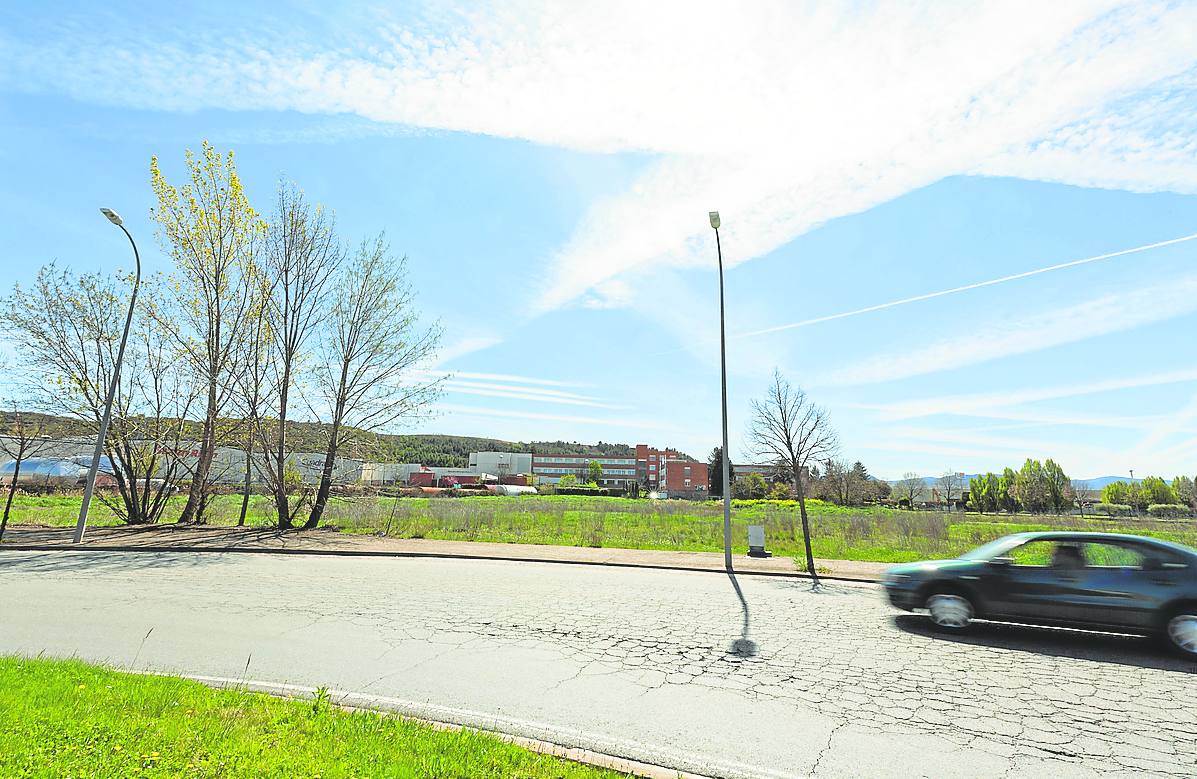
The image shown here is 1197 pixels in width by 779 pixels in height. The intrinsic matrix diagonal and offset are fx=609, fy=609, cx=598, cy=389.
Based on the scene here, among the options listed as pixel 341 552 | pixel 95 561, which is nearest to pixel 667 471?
pixel 341 552

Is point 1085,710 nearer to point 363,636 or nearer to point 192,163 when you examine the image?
point 363,636

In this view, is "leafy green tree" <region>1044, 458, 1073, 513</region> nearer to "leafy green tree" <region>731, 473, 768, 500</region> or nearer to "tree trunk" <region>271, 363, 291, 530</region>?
"leafy green tree" <region>731, 473, 768, 500</region>

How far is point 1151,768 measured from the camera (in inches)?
169

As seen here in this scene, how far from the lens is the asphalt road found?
15.2 ft

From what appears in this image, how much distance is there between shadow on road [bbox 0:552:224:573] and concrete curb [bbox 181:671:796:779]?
10.8m

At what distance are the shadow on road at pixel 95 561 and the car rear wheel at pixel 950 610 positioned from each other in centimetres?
1553

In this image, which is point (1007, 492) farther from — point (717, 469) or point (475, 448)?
point (475, 448)

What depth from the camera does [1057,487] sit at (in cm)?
7394

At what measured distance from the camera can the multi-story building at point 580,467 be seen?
14925 cm

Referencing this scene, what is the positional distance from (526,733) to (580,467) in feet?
485

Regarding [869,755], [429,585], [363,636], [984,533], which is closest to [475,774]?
[869,755]

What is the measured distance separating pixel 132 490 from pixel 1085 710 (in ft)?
97.8

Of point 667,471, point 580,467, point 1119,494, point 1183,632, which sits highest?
point 580,467

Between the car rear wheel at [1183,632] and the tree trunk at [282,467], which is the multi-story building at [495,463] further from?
the car rear wheel at [1183,632]
